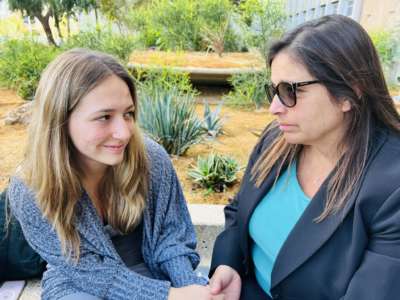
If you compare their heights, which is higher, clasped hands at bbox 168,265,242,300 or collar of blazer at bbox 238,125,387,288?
collar of blazer at bbox 238,125,387,288

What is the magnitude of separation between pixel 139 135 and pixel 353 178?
93 centimetres

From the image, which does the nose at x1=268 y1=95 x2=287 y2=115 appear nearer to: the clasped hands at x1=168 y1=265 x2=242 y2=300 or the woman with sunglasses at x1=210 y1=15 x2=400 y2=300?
the woman with sunglasses at x1=210 y1=15 x2=400 y2=300

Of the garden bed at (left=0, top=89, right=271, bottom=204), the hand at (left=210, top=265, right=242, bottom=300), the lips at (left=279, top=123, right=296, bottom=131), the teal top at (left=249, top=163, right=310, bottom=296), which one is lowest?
the garden bed at (left=0, top=89, right=271, bottom=204)

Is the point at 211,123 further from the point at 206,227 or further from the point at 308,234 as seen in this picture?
the point at 308,234

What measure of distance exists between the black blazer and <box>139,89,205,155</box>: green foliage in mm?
2458

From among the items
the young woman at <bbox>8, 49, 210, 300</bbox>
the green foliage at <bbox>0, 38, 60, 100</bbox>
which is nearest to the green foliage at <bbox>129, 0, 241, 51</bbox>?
the green foliage at <bbox>0, 38, 60, 100</bbox>

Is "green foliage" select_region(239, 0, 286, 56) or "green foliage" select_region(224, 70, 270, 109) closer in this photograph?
"green foliage" select_region(224, 70, 270, 109)

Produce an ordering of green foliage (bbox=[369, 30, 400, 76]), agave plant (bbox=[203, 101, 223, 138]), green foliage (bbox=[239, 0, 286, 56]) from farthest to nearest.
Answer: green foliage (bbox=[239, 0, 286, 56]), green foliage (bbox=[369, 30, 400, 76]), agave plant (bbox=[203, 101, 223, 138])

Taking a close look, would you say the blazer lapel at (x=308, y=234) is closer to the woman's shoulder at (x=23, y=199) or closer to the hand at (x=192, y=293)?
the hand at (x=192, y=293)

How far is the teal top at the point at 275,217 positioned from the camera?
4.89 feet

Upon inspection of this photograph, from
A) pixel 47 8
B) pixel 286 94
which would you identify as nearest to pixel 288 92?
pixel 286 94

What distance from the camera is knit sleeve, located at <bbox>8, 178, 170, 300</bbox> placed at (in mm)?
1544

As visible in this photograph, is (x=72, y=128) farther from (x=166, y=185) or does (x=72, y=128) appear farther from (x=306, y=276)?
(x=306, y=276)

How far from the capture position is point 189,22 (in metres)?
11.4
